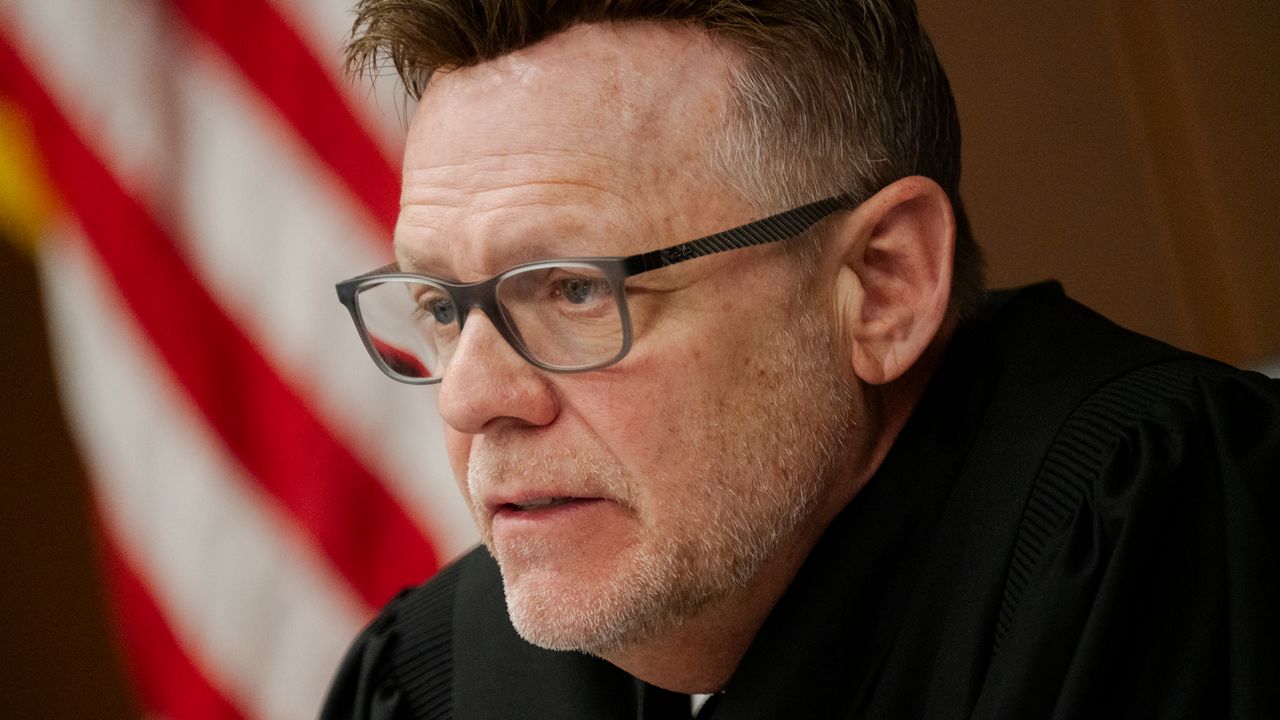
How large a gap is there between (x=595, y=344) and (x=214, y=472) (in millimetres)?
1103

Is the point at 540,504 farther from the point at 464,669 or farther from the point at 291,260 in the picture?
the point at 291,260

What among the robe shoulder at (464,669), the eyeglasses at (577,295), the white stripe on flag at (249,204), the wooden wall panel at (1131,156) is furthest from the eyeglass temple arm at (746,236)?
the white stripe on flag at (249,204)

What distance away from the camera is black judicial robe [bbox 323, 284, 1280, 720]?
2.84 ft

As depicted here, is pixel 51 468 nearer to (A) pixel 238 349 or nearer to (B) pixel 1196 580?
(A) pixel 238 349

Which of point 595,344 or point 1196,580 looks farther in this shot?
point 595,344

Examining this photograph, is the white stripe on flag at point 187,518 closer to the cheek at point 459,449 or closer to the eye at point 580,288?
the cheek at point 459,449

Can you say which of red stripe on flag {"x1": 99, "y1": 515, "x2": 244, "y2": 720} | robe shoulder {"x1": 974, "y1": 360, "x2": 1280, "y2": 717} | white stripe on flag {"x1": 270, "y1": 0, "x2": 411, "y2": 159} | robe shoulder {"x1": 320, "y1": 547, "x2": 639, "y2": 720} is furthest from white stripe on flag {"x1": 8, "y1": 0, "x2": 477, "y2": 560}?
robe shoulder {"x1": 974, "y1": 360, "x2": 1280, "y2": 717}

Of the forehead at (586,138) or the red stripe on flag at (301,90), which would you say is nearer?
the forehead at (586,138)

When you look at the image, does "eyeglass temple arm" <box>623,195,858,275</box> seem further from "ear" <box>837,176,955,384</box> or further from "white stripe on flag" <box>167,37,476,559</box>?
"white stripe on flag" <box>167,37,476,559</box>

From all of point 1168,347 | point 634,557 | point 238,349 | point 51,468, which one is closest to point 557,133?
point 634,557

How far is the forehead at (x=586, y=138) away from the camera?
3.31 ft

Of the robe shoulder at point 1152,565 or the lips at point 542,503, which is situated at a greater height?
the lips at point 542,503

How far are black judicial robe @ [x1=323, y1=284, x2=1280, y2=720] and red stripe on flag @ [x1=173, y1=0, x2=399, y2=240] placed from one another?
2.77 feet

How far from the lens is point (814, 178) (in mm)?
1072
